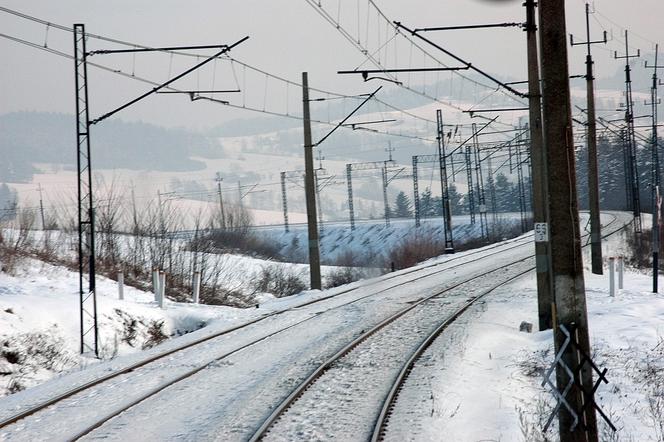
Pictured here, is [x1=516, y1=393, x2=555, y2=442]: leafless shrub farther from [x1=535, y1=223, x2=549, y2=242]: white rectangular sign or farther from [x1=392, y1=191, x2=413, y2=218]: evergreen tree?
[x1=392, y1=191, x2=413, y2=218]: evergreen tree

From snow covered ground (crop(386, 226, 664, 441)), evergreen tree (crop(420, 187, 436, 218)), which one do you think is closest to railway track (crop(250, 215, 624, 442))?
snow covered ground (crop(386, 226, 664, 441))

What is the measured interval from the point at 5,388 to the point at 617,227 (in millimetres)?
51443

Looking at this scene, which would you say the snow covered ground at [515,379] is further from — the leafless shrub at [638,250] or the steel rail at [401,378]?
the leafless shrub at [638,250]

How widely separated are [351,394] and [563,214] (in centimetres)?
477

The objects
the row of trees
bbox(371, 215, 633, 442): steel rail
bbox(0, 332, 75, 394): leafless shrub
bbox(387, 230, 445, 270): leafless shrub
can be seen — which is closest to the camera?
bbox(371, 215, 633, 442): steel rail

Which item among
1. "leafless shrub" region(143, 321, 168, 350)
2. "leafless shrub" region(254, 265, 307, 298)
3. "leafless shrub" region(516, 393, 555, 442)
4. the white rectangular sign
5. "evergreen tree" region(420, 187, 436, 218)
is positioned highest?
"evergreen tree" region(420, 187, 436, 218)

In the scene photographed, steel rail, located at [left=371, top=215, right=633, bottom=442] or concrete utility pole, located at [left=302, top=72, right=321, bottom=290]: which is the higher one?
concrete utility pole, located at [left=302, top=72, right=321, bottom=290]

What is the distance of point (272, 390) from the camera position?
42.7 ft

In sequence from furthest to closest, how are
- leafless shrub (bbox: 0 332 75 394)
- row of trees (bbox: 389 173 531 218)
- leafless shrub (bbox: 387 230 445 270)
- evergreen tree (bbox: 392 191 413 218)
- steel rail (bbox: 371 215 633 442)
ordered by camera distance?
evergreen tree (bbox: 392 191 413 218) < row of trees (bbox: 389 173 531 218) < leafless shrub (bbox: 387 230 445 270) < leafless shrub (bbox: 0 332 75 394) < steel rail (bbox: 371 215 633 442)

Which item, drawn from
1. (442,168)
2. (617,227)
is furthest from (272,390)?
(617,227)

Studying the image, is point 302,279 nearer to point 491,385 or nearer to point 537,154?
point 537,154

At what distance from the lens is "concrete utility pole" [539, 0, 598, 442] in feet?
29.8

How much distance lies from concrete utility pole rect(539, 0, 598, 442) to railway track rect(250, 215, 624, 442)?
235 cm

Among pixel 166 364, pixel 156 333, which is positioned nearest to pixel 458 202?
pixel 156 333
